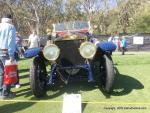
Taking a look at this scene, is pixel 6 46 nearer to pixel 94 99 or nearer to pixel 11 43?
pixel 11 43

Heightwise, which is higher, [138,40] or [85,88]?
[85,88]

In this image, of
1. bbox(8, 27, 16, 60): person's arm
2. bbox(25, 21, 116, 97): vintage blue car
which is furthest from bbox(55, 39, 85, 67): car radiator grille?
bbox(8, 27, 16, 60): person's arm

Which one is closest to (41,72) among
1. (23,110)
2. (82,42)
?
(82,42)

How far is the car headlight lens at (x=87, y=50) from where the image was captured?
24.6ft

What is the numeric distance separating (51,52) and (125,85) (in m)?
2.04

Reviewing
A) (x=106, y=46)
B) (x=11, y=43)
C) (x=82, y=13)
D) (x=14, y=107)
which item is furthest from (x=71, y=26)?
(x=82, y=13)

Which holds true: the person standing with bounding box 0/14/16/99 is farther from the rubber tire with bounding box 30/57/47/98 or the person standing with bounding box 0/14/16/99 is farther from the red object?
the rubber tire with bounding box 30/57/47/98

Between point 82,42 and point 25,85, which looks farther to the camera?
point 25,85

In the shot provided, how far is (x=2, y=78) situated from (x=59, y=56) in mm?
1281

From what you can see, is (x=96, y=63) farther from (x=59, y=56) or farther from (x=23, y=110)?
(x=23, y=110)

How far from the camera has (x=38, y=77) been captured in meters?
7.87

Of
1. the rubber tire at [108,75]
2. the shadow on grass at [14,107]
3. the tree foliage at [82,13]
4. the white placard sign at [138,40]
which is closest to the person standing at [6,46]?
the shadow on grass at [14,107]

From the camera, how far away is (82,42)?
8008 mm

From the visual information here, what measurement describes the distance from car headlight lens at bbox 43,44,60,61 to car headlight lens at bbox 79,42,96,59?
485 mm
